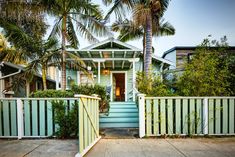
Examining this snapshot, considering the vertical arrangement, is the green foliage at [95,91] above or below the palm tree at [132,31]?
below

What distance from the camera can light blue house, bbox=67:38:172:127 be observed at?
26.1 ft

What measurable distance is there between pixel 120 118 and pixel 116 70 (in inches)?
233

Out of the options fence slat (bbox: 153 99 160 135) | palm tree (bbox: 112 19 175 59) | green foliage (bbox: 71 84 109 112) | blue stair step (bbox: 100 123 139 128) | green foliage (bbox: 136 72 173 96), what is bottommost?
blue stair step (bbox: 100 123 139 128)

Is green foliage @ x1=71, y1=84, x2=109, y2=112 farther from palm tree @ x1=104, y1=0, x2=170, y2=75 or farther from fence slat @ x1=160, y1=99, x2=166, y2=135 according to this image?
fence slat @ x1=160, y1=99, x2=166, y2=135

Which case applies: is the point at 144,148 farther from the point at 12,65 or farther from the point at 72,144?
the point at 12,65

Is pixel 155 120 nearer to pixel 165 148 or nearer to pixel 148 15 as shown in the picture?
pixel 165 148

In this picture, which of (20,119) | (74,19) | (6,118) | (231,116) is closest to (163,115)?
(231,116)

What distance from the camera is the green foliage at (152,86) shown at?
651cm

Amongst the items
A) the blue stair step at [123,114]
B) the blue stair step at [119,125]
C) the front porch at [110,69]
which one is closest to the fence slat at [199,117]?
the blue stair step at [119,125]

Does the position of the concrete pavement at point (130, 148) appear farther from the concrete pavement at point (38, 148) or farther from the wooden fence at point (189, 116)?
the wooden fence at point (189, 116)

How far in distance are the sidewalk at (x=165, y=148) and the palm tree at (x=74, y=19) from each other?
4.58 metres

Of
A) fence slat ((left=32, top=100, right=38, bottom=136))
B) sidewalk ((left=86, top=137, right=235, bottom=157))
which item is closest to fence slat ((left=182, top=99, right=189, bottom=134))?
sidewalk ((left=86, top=137, right=235, bottom=157))

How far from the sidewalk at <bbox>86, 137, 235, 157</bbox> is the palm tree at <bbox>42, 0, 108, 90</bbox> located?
458cm

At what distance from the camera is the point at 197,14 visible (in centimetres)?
1309
